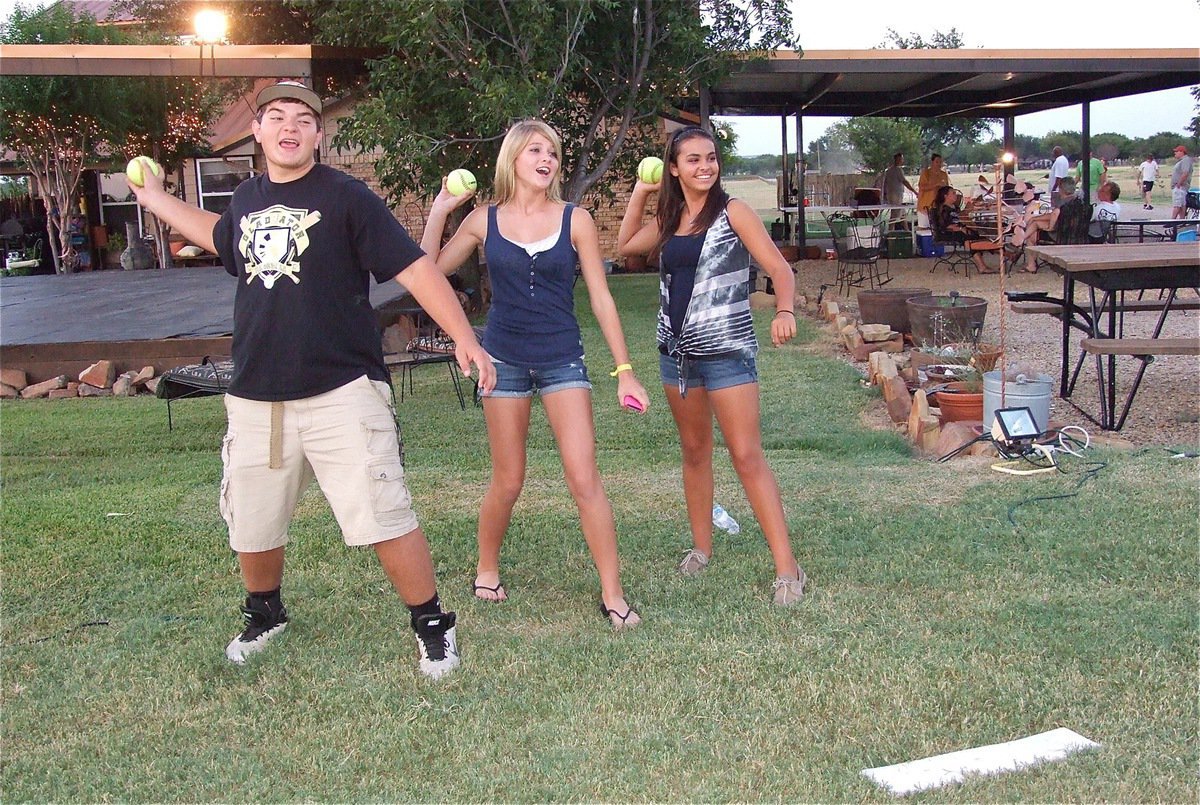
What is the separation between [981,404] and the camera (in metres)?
6.85

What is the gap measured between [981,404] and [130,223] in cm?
2351

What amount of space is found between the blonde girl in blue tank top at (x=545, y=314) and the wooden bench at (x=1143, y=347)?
3925mm

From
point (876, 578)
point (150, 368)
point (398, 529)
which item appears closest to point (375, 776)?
point (398, 529)

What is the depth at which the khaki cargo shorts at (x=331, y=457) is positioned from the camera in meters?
3.15

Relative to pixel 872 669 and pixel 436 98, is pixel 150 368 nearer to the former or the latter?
pixel 436 98

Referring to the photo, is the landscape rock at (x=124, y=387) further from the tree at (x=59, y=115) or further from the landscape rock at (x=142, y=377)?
the tree at (x=59, y=115)

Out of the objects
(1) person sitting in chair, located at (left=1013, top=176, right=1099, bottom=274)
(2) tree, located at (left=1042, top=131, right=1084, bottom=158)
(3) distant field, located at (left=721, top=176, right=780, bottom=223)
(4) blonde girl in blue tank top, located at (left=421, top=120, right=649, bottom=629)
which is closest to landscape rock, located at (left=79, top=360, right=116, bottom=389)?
(4) blonde girl in blue tank top, located at (left=421, top=120, right=649, bottom=629)

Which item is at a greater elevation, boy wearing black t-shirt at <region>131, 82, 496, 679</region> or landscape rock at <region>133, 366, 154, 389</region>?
boy wearing black t-shirt at <region>131, 82, 496, 679</region>

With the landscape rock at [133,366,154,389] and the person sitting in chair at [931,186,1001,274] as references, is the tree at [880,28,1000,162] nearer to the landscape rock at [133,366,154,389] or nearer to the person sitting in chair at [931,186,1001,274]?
the person sitting in chair at [931,186,1001,274]

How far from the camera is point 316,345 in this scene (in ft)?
10.2

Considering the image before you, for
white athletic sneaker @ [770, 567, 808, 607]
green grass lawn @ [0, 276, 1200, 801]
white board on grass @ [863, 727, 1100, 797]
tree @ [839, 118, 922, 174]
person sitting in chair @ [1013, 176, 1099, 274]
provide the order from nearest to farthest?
white board on grass @ [863, 727, 1100, 797] → green grass lawn @ [0, 276, 1200, 801] → white athletic sneaker @ [770, 567, 808, 607] → person sitting in chair @ [1013, 176, 1099, 274] → tree @ [839, 118, 922, 174]

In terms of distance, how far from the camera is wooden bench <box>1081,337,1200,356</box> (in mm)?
6348

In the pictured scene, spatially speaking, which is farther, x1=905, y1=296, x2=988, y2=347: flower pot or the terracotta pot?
x1=905, y1=296, x2=988, y2=347: flower pot

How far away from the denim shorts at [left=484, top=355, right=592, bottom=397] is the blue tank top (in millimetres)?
19
